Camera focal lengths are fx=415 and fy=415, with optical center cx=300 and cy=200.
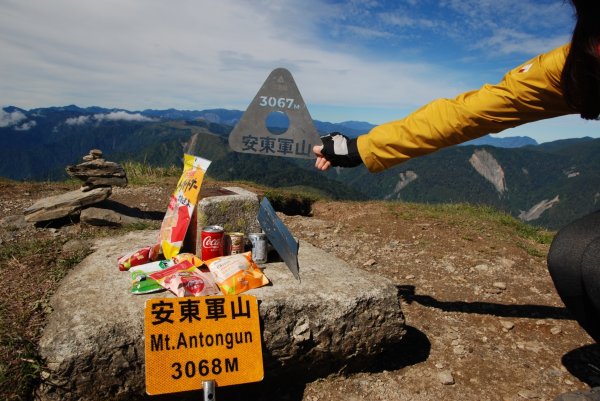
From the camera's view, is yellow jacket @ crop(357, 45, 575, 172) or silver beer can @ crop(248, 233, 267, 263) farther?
silver beer can @ crop(248, 233, 267, 263)

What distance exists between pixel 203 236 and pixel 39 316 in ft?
4.36

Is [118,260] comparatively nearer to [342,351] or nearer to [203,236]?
[203,236]

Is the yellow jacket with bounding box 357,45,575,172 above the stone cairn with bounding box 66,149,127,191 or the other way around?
above

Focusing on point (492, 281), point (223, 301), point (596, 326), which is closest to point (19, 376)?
point (223, 301)

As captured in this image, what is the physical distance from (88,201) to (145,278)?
182 inches

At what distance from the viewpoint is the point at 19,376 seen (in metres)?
2.50

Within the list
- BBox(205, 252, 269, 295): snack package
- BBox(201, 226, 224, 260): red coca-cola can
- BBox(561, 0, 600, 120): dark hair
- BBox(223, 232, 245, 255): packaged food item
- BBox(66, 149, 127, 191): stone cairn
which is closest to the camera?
BBox(561, 0, 600, 120): dark hair

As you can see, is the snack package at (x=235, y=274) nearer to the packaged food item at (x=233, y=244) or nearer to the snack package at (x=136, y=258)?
the packaged food item at (x=233, y=244)

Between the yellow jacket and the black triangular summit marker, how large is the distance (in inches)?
27.4

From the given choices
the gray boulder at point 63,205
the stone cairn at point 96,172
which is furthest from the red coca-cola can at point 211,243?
the stone cairn at point 96,172

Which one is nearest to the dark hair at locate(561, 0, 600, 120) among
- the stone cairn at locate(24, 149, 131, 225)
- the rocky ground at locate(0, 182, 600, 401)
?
the rocky ground at locate(0, 182, 600, 401)

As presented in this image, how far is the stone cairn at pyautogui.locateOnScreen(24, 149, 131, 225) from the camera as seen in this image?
265 inches

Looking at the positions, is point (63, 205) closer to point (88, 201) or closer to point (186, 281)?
point (88, 201)

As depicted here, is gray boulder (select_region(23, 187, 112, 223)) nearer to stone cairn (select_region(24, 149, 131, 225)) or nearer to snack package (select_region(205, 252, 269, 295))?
stone cairn (select_region(24, 149, 131, 225))
